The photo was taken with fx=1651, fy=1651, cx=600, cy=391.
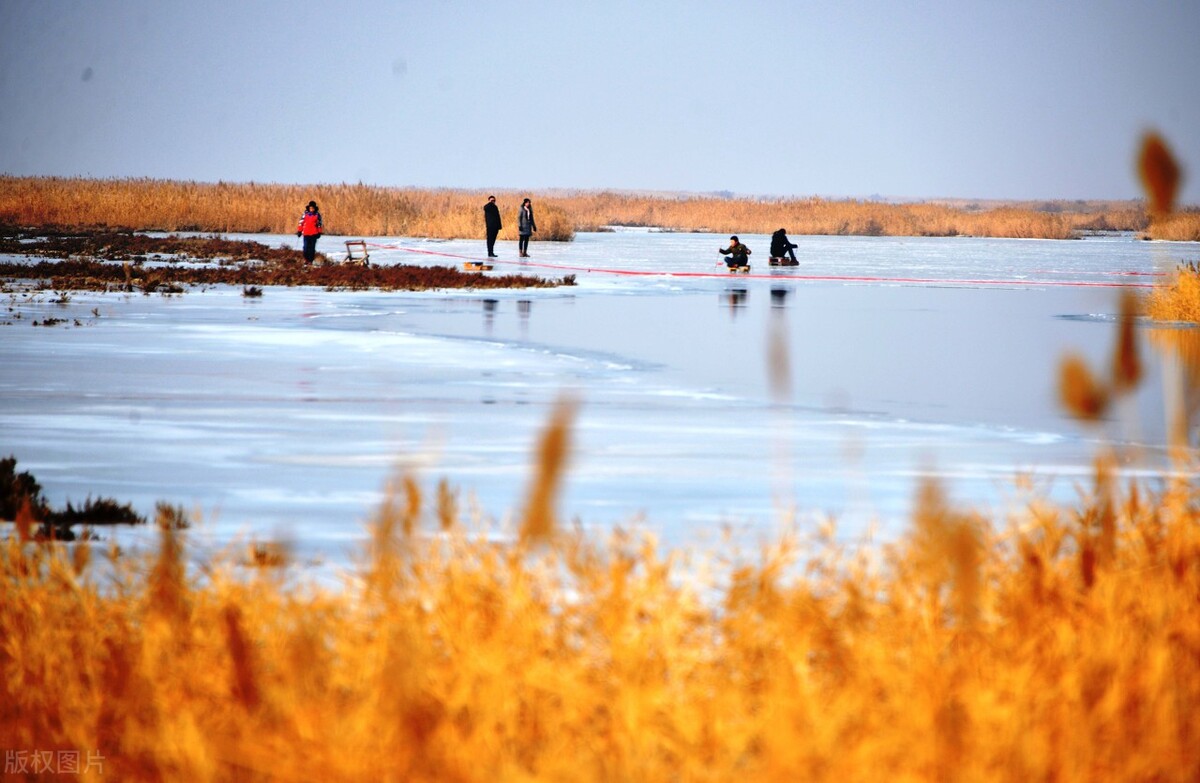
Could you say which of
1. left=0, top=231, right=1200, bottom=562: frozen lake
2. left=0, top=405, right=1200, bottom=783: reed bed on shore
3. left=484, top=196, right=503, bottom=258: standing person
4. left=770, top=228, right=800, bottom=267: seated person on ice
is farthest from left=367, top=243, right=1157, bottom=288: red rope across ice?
left=0, top=405, right=1200, bottom=783: reed bed on shore

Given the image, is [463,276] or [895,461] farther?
[463,276]

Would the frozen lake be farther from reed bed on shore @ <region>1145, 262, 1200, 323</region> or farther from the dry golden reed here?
reed bed on shore @ <region>1145, 262, 1200, 323</region>

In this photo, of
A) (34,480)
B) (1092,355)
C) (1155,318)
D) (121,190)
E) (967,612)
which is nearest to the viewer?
(967,612)

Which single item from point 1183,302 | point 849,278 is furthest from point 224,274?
point 1183,302

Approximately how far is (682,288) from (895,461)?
2203cm

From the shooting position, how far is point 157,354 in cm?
1688

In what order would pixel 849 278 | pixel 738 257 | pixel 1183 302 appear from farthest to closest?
pixel 738 257
pixel 849 278
pixel 1183 302

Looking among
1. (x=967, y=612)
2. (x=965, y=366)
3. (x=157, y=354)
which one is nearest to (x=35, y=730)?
(x=967, y=612)

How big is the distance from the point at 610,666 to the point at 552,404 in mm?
8378

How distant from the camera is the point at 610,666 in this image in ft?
15.6

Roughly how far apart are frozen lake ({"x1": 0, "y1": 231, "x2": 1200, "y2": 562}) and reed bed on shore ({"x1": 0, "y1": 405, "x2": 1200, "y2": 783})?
0.54 meters

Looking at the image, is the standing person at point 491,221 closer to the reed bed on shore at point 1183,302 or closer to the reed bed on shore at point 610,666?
the reed bed on shore at point 1183,302

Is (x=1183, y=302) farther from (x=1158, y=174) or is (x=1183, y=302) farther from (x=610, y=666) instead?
(x=610, y=666)

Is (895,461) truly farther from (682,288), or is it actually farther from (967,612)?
(682,288)
